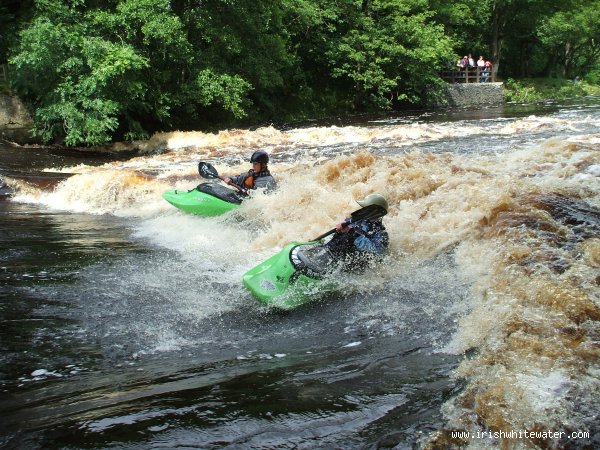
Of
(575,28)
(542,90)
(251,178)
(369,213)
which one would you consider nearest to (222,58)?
(251,178)

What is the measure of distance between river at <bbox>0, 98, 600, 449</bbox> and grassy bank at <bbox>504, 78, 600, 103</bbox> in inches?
815

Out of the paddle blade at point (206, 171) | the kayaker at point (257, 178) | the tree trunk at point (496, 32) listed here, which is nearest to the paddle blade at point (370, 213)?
the kayaker at point (257, 178)

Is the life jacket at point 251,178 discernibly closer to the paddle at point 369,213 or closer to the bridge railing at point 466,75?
the paddle at point 369,213

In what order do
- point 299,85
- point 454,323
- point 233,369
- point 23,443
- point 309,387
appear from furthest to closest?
1. point 299,85
2. point 454,323
3. point 233,369
4. point 309,387
5. point 23,443

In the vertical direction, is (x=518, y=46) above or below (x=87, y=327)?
above

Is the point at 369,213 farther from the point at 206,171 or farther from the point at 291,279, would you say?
the point at 206,171

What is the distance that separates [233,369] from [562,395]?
1.80 m

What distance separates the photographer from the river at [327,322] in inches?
105

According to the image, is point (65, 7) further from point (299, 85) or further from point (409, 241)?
point (409, 241)

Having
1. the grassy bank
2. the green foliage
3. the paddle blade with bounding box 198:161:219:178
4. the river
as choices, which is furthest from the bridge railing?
the paddle blade with bounding box 198:161:219:178

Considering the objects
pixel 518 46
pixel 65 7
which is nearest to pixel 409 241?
pixel 65 7

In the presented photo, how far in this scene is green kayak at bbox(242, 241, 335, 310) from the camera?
453 centimetres

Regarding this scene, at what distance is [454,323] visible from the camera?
3.94 m

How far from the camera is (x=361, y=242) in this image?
4957 mm
